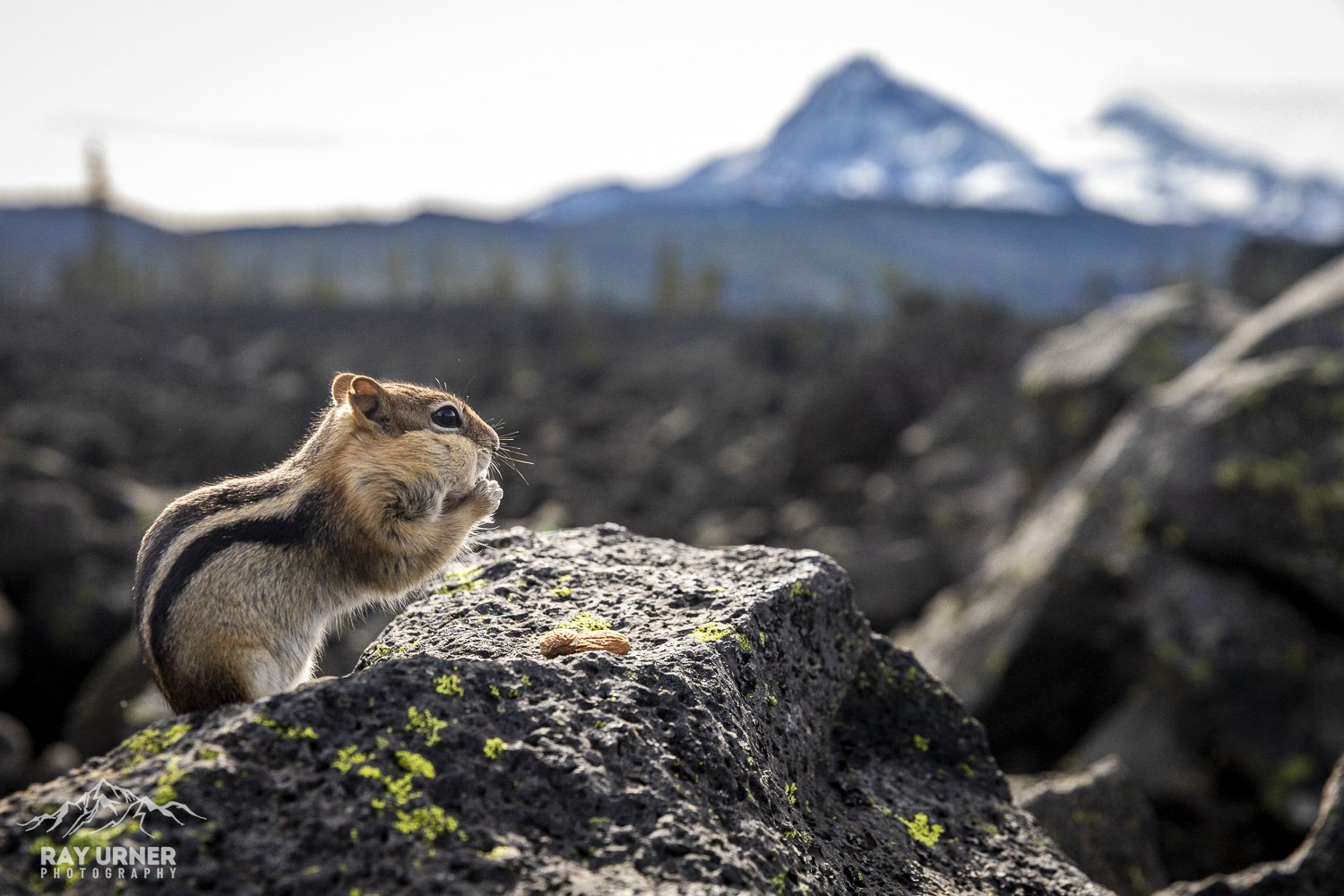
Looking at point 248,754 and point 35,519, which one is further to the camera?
point 35,519

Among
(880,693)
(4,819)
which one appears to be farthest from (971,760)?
(4,819)

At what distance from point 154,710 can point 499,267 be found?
390 ft

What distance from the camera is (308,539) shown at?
3709mm

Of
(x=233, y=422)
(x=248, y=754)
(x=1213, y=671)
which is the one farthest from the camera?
(x=233, y=422)

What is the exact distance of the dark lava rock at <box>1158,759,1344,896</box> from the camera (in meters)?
4.51

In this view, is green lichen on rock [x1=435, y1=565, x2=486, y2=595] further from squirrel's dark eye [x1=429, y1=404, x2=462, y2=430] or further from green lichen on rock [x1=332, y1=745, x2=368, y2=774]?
green lichen on rock [x1=332, y1=745, x2=368, y2=774]

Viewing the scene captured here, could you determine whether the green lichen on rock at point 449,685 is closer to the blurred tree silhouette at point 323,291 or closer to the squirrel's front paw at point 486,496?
the squirrel's front paw at point 486,496

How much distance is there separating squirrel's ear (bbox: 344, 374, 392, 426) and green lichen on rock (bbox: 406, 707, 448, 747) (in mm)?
Result: 1536

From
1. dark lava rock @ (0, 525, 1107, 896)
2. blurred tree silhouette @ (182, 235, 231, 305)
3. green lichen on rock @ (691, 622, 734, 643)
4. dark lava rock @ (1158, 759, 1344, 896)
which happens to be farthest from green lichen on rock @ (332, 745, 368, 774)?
blurred tree silhouette @ (182, 235, 231, 305)

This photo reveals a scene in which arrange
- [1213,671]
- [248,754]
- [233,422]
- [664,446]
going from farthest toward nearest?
[233,422], [664,446], [1213,671], [248,754]

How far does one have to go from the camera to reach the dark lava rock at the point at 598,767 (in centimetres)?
247

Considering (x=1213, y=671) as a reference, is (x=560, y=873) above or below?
above

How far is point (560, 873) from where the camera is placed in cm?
248

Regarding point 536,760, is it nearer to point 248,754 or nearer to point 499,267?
point 248,754
